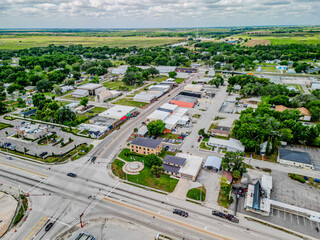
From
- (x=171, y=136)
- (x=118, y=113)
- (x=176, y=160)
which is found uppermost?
(x=118, y=113)

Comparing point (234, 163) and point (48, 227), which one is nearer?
point (48, 227)

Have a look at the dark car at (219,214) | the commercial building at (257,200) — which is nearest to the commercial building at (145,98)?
the commercial building at (257,200)

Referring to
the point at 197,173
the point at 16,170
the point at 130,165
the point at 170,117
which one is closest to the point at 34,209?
the point at 16,170

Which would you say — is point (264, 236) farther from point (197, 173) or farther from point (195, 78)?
point (195, 78)

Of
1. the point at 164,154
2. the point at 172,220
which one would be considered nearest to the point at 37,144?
the point at 164,154

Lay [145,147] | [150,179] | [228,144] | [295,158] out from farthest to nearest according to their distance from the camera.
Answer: [228,144] → [145,147] → [295,158] → [150,179]

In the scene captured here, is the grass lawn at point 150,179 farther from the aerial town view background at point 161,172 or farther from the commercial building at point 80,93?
the commercial building at point 80,93

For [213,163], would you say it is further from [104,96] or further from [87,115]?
[104,96]
